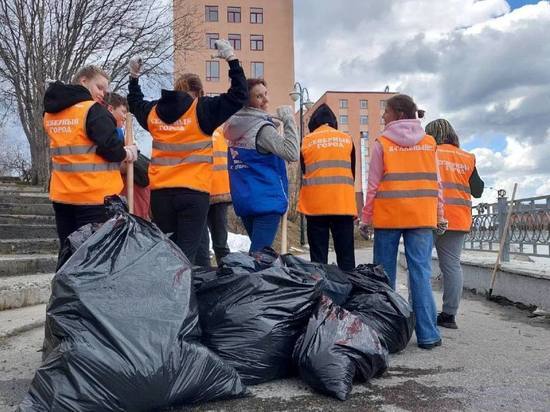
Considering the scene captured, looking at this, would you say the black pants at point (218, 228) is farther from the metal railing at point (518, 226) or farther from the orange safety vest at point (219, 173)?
the metal railing at point (518, 226)

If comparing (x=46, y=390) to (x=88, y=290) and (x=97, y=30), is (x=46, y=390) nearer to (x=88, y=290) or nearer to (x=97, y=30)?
(x=88, y=290)

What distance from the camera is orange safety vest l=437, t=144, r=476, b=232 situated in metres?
4.25

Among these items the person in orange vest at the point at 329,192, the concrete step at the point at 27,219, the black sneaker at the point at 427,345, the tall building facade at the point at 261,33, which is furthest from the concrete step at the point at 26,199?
the tall building facade at the point at 261,33

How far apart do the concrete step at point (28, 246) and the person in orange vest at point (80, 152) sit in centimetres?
304

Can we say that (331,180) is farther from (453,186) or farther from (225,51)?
(225,51)

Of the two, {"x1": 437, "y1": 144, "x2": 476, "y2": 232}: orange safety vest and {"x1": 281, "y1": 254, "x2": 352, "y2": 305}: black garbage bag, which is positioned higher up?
{"x1": 437, "y1": 144, "x2": 476, "y2": 232}: orange safety vest

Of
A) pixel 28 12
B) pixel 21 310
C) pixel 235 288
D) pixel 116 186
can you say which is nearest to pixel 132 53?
pixel 28 12

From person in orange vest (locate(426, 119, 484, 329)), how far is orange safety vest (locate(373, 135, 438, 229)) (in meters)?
0.68

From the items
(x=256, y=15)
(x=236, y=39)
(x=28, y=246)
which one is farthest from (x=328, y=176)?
(x=256, y=15)

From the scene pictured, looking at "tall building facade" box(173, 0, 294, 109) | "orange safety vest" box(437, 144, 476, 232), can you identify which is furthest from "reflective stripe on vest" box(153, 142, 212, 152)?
"tall building facade" box(173, 0, 294, 109)

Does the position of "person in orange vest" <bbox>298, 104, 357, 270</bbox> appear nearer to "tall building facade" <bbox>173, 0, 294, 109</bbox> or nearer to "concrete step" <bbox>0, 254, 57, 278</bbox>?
"concrete step" <bbox>0, 254, 57, 278</bbox>

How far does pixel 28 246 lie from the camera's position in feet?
19.5

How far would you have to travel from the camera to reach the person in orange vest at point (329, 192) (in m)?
3.93

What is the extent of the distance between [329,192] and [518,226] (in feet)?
10.2
